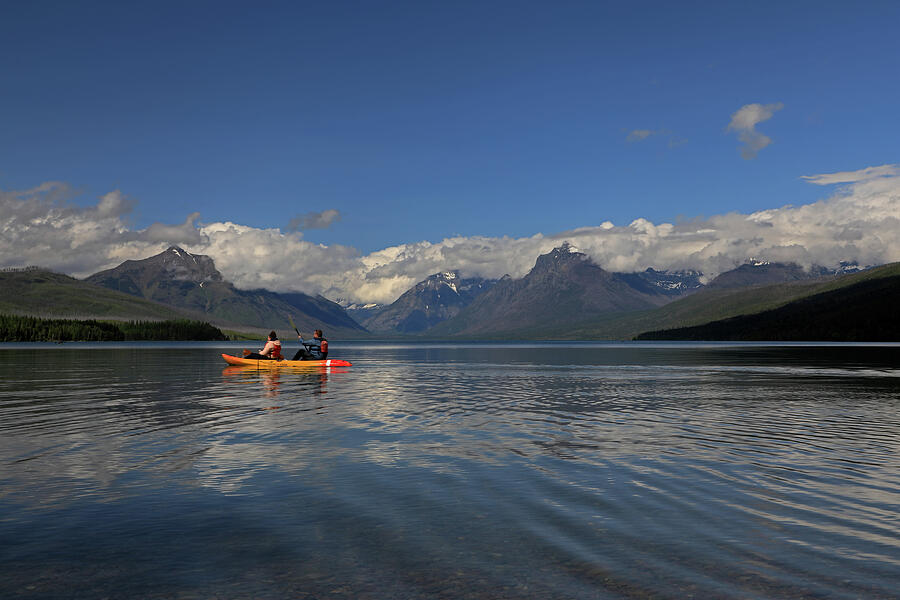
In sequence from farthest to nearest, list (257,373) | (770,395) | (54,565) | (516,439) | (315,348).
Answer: (315,348) < (257,373) < (770,395) < (516,439) < (54,565)

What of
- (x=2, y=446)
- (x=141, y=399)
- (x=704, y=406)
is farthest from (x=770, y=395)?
(x=2, y=446)

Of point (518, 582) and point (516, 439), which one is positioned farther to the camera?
point (516, 439)

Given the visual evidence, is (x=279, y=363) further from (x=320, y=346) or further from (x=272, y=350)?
(x=320, y=346)

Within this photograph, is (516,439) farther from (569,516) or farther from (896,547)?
(896,547)

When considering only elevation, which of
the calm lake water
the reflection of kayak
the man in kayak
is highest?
the man in kayak

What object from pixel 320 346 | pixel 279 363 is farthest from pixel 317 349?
pixel 279 363

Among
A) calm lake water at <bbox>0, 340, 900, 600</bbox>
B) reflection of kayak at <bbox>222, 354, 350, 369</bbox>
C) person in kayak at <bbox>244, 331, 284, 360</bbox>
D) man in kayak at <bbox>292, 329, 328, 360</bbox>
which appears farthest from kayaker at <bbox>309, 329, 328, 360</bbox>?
calm lake water at <bbox>0, 340, 900, 600</bbox>

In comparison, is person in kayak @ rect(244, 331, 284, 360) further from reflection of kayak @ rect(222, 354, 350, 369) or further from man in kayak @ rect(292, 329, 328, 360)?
man in kayak @ rect(292, 329, 328, 360)

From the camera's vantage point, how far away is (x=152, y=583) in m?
13.6

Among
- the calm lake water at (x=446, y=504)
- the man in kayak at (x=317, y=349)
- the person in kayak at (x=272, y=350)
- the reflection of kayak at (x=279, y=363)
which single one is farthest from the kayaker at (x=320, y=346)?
the calm lake water at (x=446, y=504)

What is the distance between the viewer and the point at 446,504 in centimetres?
2036

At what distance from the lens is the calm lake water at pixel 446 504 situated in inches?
548

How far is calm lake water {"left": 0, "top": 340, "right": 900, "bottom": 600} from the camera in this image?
45.7ft

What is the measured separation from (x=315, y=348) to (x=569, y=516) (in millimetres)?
89520
